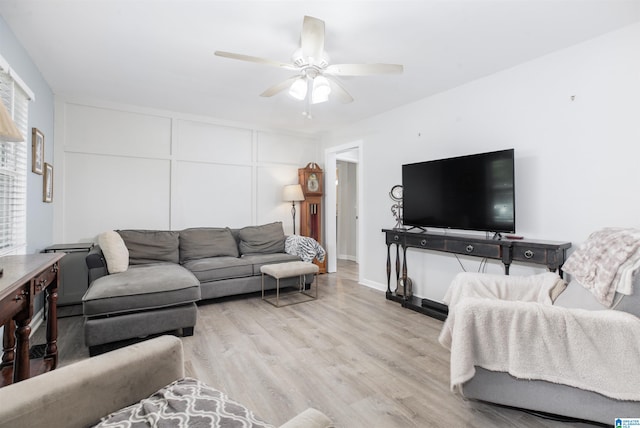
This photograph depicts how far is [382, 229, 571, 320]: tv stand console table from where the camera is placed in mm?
2400

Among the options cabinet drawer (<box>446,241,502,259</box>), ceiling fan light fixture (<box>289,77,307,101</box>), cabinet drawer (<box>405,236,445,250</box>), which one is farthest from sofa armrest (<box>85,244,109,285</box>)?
cabinet drawer (<box>446,241,502,259</box>)

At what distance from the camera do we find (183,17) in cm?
212

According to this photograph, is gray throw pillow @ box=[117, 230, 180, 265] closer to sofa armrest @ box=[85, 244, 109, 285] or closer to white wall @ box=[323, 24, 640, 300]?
sofa armrest @ box=[85, 244, 109, 285]

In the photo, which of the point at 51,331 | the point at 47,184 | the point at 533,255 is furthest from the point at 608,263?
the point at 47,184

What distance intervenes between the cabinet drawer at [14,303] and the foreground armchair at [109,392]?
0.46 metres

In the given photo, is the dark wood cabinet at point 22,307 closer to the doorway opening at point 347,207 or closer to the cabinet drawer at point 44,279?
the cabinet drawer at point 44,279

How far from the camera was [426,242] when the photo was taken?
3303mm

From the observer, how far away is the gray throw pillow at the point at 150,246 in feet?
11.9

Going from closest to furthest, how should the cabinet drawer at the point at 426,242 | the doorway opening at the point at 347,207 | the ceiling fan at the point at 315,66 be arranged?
the ceiling fan at the point at 315,66 → the cabinet drawer at the point at 426,242 → the doorway opening at the point at 347,207

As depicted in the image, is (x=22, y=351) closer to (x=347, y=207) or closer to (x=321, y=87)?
(x=321, y=87)

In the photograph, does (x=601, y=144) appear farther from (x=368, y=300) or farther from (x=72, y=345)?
(x=72, y=345)

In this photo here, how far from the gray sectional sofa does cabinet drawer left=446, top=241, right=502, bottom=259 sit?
203 centimetres

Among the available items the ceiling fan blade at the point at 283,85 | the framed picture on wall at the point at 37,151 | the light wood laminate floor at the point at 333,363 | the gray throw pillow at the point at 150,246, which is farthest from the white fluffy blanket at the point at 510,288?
the framed picture on wall at the point at 37,151

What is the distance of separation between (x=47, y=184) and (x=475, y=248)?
14.7 feet
